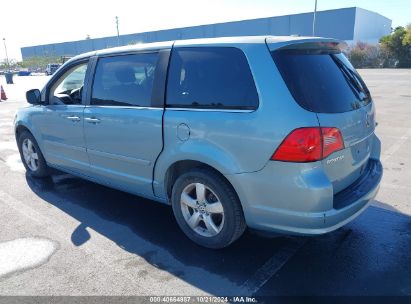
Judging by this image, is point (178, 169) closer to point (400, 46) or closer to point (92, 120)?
point (92, 120)

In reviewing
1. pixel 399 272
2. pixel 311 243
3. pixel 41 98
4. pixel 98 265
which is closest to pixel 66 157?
pixel 41 98

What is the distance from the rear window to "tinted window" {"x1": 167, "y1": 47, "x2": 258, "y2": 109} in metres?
0.30

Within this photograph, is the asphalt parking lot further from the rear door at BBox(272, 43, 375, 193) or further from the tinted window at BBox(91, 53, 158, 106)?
the tinted window at BBox(91, 53, 158, 106)

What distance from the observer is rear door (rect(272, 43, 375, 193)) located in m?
2.80

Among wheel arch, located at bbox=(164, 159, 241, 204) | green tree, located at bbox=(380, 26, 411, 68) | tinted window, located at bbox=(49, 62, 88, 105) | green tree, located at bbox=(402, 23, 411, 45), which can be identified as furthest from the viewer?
green tree, located at bbox=(380, 26, 411, 68)

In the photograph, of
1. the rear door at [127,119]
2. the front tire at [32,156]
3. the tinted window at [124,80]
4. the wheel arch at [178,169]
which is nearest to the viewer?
the wheel arch at [178,169]

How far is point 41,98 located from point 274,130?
11.6ft

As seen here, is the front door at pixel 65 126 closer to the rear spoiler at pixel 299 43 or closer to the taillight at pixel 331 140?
the rear spoiler at pixel 299 43

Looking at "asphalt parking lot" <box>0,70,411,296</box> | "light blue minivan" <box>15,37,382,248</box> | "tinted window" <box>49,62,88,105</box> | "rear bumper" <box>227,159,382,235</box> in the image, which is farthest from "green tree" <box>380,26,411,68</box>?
"rear bumper" <box>227,159,382,235</box>

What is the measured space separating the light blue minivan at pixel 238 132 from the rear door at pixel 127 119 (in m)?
0.01

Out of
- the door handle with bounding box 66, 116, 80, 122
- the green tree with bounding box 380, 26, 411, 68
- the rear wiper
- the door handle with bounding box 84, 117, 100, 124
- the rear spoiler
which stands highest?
the rear spoiler

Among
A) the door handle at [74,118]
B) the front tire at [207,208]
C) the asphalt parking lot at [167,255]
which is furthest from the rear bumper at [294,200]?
the door handle at [74,118]

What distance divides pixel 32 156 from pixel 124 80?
2.54m

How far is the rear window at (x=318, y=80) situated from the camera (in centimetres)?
279
